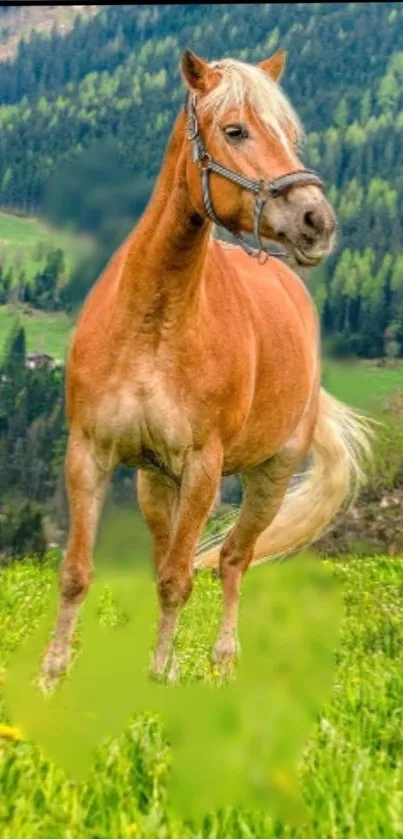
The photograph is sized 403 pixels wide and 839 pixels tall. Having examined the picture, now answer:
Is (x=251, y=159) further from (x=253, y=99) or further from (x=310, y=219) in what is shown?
(x=310, y=219)

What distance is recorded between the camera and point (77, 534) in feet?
14.0

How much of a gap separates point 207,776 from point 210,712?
0.25 meters

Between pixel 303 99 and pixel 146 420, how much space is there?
9.68 ft

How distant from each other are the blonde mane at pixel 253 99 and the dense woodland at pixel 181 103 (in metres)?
2.05

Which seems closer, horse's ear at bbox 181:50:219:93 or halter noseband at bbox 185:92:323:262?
halter noseband at bbox 185:92:323:262

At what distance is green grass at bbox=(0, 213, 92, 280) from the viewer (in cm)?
566

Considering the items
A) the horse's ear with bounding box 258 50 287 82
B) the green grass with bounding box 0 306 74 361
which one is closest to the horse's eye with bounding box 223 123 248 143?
the horse's ear with bounding box 258 50 287 82

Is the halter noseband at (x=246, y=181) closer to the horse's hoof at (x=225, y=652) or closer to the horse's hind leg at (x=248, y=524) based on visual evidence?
the horse's hoof at (x=225, y=652)

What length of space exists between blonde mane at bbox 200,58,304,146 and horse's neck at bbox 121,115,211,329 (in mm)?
224

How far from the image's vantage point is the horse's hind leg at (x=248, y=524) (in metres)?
5.27

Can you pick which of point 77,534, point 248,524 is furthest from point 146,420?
point 248,524

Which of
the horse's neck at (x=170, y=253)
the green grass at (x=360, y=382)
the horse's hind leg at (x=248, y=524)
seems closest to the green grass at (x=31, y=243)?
the horse's hind leg at (x=248, y=524)

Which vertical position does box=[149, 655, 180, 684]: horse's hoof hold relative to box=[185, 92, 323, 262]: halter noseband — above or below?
below

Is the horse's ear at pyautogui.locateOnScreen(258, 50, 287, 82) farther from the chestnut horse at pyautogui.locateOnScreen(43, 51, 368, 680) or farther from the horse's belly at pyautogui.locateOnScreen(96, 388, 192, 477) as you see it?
the horse's belly at pyautogui.locateOnScreen(96, 388, 192, 477)
